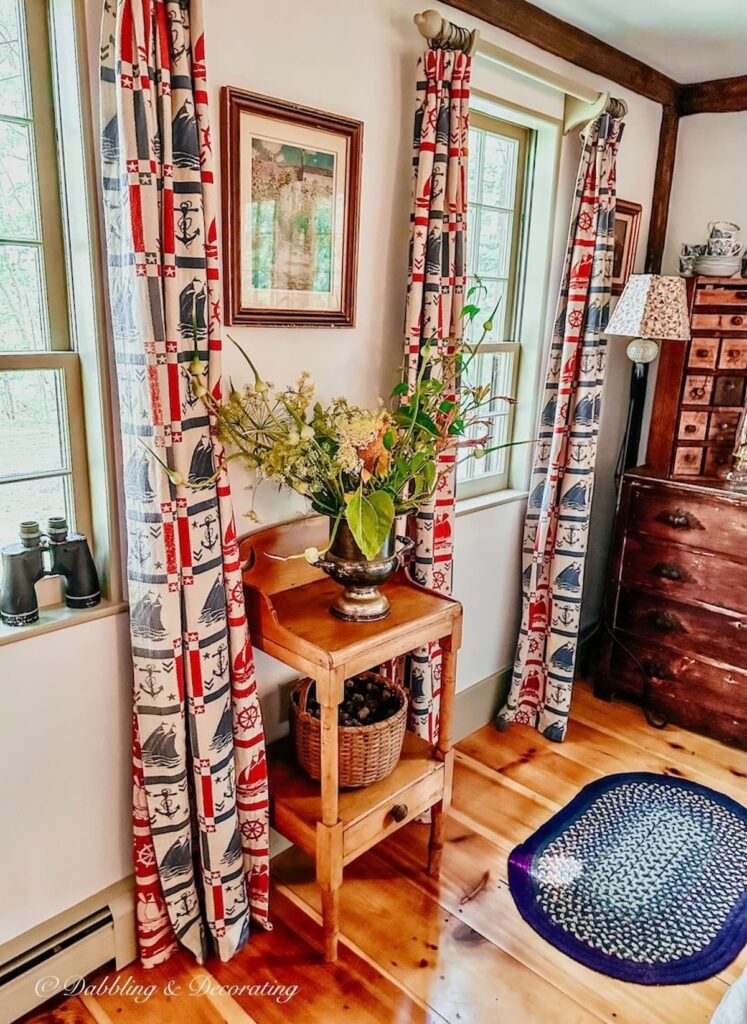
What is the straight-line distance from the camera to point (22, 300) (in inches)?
60.2

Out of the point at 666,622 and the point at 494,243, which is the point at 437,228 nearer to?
the point at 494,243

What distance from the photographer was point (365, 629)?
5.66 feet

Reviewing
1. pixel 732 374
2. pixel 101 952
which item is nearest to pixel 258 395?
pixel 101 952

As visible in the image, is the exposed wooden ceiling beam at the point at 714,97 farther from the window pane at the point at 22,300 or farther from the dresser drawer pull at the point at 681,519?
the window pane at the point at 22,300

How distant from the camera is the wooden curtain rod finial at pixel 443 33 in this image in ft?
5.95

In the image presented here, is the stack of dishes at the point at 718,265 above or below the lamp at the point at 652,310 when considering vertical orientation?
above

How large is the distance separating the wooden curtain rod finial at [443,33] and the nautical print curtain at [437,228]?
18mm

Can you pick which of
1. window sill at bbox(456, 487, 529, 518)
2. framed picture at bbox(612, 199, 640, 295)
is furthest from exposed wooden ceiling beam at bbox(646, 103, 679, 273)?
window sill at bbox(456, 487, 529, 518)

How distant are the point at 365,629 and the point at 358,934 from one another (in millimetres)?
837

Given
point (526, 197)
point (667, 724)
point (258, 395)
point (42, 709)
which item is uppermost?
point (526, 197)

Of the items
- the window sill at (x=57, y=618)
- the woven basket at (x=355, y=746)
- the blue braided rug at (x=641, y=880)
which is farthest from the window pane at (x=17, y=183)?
the blue braided rug at (x=641, y=880)

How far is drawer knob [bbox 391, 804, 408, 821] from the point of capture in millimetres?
1885

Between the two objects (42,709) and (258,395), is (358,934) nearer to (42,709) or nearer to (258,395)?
(42,709)

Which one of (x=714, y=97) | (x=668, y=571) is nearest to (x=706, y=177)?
(x=714, y=97)
